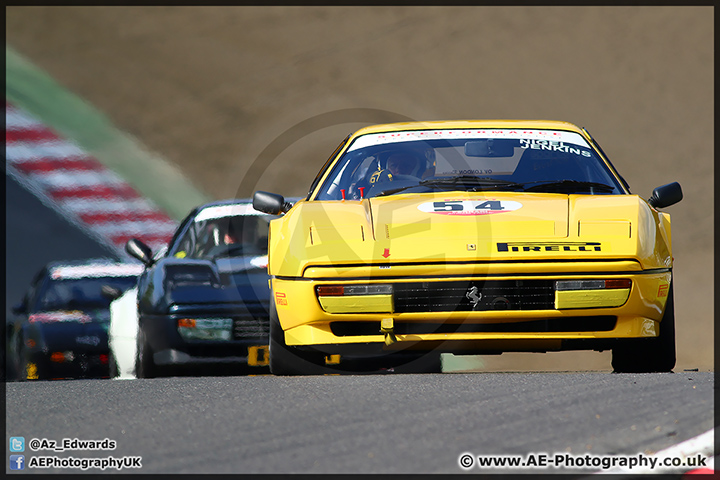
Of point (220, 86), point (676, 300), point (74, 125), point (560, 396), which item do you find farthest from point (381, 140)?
A: point (220, 86)

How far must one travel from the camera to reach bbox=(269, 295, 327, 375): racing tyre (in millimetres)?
5242

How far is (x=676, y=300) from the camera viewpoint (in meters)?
16.5

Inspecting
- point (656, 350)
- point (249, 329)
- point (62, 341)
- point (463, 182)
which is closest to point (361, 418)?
point (656, 350)

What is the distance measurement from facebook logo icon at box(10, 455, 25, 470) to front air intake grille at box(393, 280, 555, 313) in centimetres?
198

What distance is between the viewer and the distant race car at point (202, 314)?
20.9ft

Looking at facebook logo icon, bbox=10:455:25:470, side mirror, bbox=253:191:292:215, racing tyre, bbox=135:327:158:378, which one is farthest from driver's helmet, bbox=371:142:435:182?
facebook logo icon, bbox=10:455:25:470

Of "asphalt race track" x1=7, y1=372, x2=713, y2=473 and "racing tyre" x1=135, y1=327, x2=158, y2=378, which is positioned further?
"racing tyre" x1=135, y1=327, x2=158, y2=378

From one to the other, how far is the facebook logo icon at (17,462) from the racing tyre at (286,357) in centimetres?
197

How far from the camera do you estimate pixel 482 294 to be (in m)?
4.80

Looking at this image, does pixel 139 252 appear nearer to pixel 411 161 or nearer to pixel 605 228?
pixel 411 161

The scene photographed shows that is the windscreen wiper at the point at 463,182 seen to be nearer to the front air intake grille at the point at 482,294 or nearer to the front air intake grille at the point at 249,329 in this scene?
the front air intake grille at the point at 482,294

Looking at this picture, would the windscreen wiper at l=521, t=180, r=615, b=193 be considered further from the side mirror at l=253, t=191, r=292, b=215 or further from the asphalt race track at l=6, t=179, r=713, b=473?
the side mirror at l=253, t=191, r=292, b=215

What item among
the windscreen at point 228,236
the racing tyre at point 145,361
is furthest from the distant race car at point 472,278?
the windscreen at point 228,236

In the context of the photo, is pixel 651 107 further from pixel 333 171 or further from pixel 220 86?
pixel 333 171
